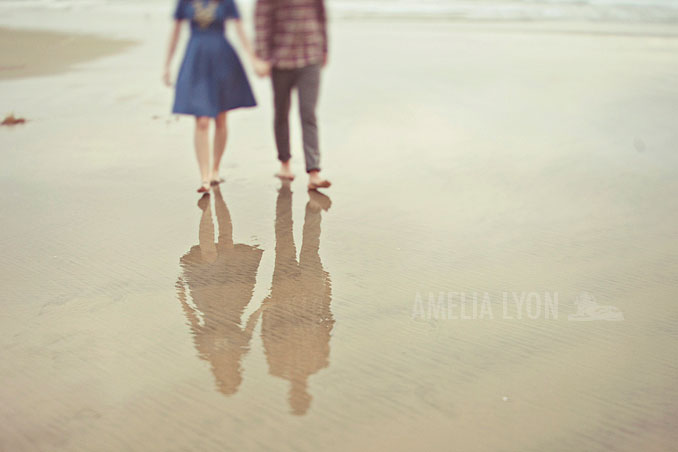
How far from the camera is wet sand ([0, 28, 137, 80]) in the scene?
9602mm

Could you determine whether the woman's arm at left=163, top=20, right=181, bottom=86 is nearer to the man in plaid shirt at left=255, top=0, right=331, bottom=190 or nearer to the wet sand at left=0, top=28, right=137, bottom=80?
the man in plaid shirt at left=255, top=0, right=331, bottom=190

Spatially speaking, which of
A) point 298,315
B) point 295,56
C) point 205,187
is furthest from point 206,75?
point 298,315

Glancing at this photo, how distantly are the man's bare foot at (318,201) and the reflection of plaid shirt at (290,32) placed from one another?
870 mm

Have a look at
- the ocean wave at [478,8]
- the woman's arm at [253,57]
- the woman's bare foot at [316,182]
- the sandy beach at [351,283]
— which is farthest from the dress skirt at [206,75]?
the ocean wave at [478,8]

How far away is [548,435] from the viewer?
2283mm

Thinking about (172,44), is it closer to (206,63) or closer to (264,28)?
(206,63)

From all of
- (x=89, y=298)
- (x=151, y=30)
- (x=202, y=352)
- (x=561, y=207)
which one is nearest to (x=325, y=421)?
(x=202, y=352)

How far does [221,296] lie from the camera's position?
10.7 feet

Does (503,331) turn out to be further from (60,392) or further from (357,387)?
(60,392)

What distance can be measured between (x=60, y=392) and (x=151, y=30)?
1361 centimetres

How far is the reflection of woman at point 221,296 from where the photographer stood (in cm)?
273

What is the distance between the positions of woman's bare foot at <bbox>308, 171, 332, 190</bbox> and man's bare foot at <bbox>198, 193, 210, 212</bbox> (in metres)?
0.70

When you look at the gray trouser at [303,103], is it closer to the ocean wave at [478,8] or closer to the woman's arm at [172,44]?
the woman's arm at [172,44]

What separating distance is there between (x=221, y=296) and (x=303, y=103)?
204 cm
